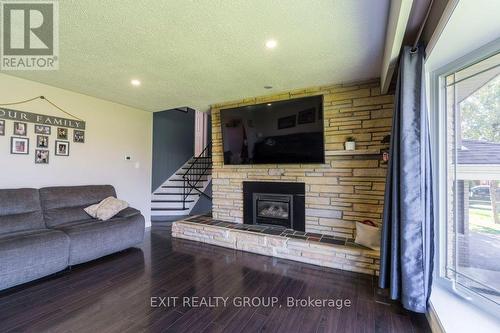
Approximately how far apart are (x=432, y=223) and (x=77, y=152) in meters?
4.58

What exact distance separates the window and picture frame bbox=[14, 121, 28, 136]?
478 centimetres

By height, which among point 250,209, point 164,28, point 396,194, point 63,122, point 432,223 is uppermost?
point 164,28

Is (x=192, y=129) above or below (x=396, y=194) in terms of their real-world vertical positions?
above

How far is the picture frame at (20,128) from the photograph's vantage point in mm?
2889

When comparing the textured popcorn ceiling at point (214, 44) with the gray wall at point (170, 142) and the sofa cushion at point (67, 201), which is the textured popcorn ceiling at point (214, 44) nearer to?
the sofa cushion at point (67, 201)

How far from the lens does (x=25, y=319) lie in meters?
1.75

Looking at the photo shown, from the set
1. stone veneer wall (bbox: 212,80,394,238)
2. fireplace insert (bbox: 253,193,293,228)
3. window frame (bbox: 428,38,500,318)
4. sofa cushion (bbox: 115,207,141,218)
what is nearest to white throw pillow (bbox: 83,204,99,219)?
sofa cushion (bbox: 115,207,141,218)

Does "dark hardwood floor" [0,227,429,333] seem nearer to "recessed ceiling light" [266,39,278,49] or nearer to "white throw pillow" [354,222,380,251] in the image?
"white throw pillow" [354,222,380,251]

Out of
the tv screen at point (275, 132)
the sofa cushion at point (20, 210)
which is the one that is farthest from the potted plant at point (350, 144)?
the sofa cushion at point (20, 210)

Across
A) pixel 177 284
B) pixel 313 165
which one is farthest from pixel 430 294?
pixel 177 284

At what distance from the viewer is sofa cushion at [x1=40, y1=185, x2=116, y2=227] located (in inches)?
114

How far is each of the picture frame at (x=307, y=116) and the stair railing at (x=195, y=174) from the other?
11.0 ft

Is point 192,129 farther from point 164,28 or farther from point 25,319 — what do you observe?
point 25,319

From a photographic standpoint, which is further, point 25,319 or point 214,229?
point 214,229
